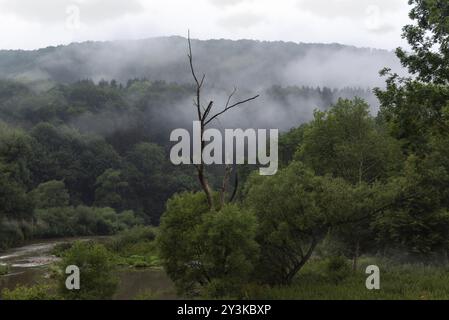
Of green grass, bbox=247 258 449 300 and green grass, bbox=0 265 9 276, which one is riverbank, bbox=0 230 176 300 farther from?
green grass, bbox=247 258 449 300

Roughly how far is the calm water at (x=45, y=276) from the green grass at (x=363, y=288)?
5767mm

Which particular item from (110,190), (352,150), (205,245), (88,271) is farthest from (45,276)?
(110,190)

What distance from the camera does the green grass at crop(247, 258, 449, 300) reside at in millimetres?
19531

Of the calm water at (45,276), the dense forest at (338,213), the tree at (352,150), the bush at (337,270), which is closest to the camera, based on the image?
the dense forest at (338,213)

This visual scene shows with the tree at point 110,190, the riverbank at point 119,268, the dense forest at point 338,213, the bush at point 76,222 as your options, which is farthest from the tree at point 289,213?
the tree at point 110,190

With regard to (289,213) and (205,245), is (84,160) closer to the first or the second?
(289,213)

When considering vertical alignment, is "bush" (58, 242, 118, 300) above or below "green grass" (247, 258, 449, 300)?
above

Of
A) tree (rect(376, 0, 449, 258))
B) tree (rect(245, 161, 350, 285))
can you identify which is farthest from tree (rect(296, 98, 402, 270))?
tree (rect(245, 161, 350, 285))

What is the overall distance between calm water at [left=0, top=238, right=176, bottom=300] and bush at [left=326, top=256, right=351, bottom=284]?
7.89m

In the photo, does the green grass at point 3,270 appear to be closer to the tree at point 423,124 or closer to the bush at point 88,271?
the bush at point 88,271

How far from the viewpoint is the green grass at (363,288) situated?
19531 millimetres
